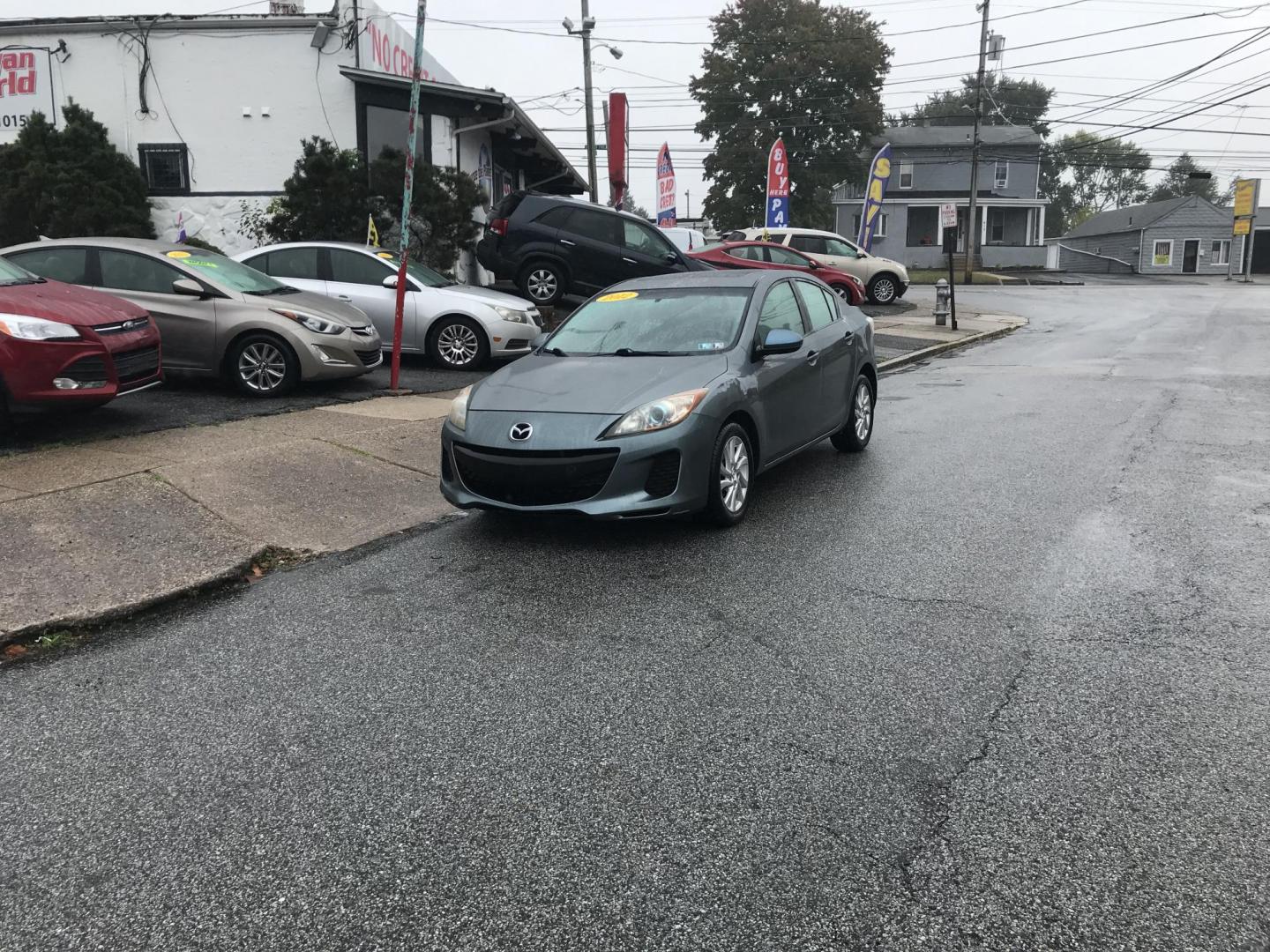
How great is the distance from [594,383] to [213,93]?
14847 mm

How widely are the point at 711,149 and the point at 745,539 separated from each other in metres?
59.0

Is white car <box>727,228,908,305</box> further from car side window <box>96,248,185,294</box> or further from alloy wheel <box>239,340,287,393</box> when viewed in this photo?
car side window <box>96,248,185,294</box>

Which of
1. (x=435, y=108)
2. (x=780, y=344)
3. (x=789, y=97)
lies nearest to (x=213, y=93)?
(x=435, y=108)

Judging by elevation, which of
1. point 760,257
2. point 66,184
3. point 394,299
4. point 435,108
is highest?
point 435,108

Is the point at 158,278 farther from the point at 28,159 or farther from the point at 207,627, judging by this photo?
the point at 28,159

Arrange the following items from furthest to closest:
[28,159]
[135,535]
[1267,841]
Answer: [28,159] → [135,535] → [1267,841]

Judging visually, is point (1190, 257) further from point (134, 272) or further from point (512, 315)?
point (134, 272)

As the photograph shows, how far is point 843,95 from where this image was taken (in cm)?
5934

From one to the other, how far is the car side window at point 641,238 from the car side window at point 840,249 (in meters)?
9.07

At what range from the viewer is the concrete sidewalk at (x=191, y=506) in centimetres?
539

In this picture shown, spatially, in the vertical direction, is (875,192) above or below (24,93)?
below

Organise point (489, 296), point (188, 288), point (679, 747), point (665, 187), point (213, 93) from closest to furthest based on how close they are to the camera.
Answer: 1. point (679, 747)
2. point (188, 288)
3. point (489, 296)
4. point (213, 93)
5. point (665, 187)

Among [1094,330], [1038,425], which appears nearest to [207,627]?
[1038,425]

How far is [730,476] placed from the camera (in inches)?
252
